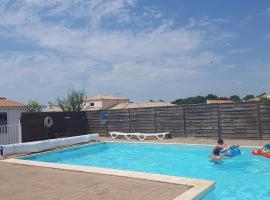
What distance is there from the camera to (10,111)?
1875 centimetres

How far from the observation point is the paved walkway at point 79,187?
6.31 m

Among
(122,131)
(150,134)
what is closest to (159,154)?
(150,134)

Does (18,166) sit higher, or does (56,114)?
(56,114)

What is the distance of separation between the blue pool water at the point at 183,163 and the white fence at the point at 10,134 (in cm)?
289

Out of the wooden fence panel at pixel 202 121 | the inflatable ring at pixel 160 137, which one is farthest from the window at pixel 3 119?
the wooden fence panel at pixel 202 121

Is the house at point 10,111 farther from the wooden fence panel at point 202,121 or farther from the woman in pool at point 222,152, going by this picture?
the woman in pool at point 222,152

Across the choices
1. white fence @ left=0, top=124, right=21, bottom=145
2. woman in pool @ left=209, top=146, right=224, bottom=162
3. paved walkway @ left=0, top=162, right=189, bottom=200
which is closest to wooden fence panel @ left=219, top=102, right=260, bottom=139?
woman in pool @ left=209, top=146, right=224, bottom=162

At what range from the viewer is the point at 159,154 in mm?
15398

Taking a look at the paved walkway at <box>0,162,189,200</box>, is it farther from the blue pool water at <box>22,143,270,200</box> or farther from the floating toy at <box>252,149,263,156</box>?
the floating toy at <box>252,149,263,156</box>

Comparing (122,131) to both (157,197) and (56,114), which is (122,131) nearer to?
(56,114)

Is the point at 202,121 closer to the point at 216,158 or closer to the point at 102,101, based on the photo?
the point at 216,158

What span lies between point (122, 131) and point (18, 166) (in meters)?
10.8

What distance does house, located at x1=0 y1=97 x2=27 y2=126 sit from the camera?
721 inches

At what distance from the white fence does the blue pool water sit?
9.48 feet
